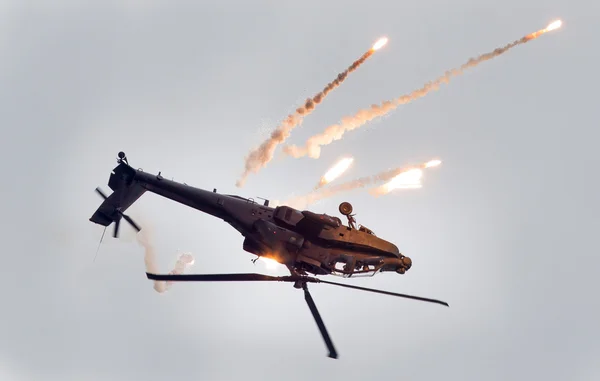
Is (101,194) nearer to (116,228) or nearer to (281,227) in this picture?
(116,228)

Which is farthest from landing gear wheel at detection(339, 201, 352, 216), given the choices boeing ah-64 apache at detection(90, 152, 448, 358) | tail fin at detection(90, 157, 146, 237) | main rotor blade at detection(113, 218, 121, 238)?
main rotor blade at detection(113, 218, 121, 238)

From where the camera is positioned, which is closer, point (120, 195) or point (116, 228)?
point (116, 228)

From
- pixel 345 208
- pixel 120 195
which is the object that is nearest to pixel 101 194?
pixel 120 195

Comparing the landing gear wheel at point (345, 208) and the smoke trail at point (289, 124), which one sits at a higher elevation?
the smoke trail at point (289, 124)

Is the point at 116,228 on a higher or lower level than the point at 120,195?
lower

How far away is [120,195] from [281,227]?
1050 centimetres

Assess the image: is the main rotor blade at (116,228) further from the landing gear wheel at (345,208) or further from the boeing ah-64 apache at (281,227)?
the landing gear wheel at (345,208)

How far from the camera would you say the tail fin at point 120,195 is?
42906 millimetres

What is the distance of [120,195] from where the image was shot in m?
43.1

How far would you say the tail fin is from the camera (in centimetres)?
4291

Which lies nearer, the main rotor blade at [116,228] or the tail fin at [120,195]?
the main rotor blade at [116,228]

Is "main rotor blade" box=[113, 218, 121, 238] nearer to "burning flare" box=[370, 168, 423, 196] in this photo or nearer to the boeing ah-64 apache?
the boeing ah-64 apache

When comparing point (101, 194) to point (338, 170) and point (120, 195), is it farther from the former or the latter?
point (338, 170)

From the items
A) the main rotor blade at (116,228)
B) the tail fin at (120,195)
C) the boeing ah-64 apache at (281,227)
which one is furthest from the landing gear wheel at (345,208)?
the main rotor blade at (116,228)
